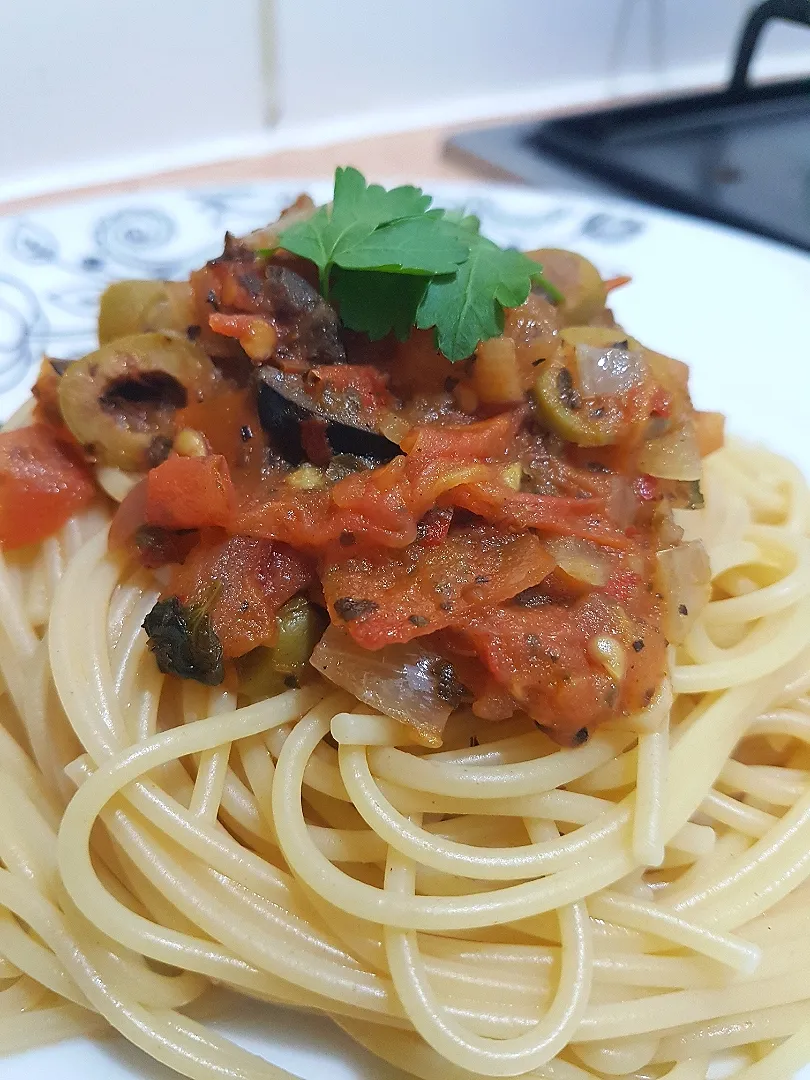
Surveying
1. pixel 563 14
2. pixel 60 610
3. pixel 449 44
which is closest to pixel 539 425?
pixel 60 610

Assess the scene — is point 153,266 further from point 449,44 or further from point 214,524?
point 449,44

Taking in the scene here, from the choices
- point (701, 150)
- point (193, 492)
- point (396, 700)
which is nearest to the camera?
point (396, 700)

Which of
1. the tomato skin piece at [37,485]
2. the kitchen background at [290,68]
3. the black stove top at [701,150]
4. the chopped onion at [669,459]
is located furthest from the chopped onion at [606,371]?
the kitchen background at [290,68]

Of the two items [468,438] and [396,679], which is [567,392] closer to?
[468,438]

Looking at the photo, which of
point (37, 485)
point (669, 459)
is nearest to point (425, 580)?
point (669, 459)

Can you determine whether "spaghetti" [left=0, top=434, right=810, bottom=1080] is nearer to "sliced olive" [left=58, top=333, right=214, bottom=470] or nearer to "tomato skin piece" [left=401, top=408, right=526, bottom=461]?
"sliced olive" [left=58, top=333, right=214, bottom=470]

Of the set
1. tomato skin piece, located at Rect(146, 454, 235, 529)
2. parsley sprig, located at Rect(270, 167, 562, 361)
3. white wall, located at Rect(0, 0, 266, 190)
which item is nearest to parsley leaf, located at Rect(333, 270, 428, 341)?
parsley sprig, located at Rect(270, 167, 562, 361)

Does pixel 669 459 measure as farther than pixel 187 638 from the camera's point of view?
Yes
